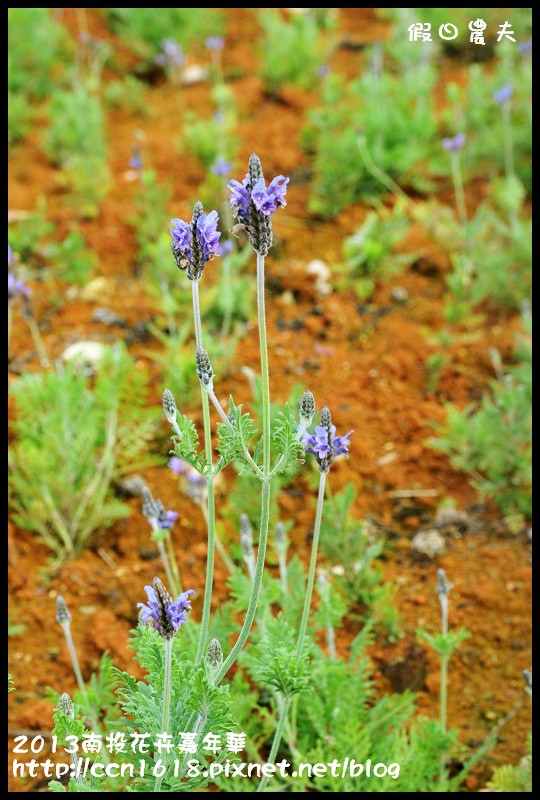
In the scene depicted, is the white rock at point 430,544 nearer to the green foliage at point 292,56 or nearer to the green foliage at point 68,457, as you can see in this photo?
the green foliage at point 68,457

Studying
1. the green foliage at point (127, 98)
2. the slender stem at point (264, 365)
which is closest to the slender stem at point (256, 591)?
the slender stem at point (264, 365)

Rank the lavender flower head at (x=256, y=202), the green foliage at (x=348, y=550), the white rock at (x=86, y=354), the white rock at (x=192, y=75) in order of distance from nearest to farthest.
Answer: the lavender flower head at (x=256, y=202), the green foliage at (x=348, y=550), the white rock at (x=86, y=354), the white rock at (x=192, y=75)

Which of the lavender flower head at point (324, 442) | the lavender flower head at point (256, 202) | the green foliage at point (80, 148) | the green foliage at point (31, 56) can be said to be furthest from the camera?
the green foliage at point (31, 56)

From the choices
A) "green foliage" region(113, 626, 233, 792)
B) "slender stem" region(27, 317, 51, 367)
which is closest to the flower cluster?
"green foliage" region(113, 626, 233, 792)

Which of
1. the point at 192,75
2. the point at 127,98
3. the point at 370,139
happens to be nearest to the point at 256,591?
the point at 370,139

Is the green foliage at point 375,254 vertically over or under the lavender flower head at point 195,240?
over

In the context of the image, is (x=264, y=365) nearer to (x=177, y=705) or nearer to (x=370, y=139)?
(x=177, y=705)

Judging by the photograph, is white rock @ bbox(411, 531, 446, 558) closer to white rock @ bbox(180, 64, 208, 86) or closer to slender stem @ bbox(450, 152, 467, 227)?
slender stem @ bbox(450, 152, 467, 227)
